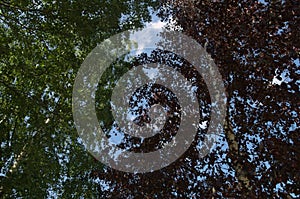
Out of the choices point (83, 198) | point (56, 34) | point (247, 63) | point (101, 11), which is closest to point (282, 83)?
point (247, 63)

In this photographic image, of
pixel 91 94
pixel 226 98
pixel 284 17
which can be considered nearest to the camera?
pixel 284 17

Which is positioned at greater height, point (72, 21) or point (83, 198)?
point (72, 21)

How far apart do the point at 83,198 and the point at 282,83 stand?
932 centimetres

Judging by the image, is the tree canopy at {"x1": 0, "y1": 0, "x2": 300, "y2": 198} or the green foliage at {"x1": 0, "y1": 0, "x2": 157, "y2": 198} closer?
the tree canopy at {"x1": 0, "y1": 0, "x2": 300, "y2": 198}

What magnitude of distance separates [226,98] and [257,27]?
5.45 ft

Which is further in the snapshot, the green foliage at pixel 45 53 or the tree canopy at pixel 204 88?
the green foliage at pixel 45 53

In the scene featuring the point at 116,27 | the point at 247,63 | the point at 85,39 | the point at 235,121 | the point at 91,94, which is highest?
the point at 116,27

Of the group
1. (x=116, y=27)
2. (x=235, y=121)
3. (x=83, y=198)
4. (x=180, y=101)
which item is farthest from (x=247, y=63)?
(x=83, y=198)

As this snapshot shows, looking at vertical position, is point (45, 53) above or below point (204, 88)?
above

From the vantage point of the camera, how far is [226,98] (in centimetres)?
738

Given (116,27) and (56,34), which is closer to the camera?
(56,34)

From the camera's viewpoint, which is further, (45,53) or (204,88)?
(45,53)

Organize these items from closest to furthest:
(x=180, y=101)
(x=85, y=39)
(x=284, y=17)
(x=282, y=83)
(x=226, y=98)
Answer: (x=282, y=83)
(x=284, y=17)
(x=226, y=98)
(x=180, y=101)
(x=85, y=39)

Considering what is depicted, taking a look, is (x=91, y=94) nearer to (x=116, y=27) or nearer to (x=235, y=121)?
(x=116, y=27)
